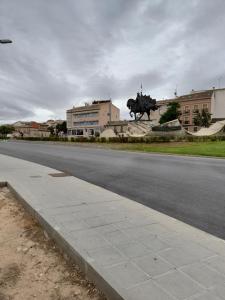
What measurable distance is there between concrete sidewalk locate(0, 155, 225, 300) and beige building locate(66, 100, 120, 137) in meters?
86.8

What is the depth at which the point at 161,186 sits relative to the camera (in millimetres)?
8945

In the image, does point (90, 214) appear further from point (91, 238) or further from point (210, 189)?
point (210, 189)

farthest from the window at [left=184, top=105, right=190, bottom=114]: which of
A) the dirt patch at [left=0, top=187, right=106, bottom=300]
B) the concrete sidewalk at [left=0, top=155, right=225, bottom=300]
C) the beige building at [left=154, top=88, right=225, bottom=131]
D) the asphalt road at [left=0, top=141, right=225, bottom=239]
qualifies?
the dirt patch at [left=0, top=187, right=106, bottom=300]

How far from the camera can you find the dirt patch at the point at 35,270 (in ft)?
10.0

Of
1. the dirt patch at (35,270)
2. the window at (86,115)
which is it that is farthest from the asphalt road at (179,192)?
the window at (86,115)

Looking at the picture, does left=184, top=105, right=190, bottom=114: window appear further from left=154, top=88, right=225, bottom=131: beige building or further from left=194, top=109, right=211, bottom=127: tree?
left=194, top=109, right=211, bottom=127: tree

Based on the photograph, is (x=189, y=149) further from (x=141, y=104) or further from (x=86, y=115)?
(x=86, y=115)

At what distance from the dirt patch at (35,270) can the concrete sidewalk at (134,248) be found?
137 millimetres

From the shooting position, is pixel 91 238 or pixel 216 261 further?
pixel 91 238

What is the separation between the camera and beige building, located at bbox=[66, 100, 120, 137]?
9719 cm

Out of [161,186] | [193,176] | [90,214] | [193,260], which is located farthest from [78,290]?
[193,176]

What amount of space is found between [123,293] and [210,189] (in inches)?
245

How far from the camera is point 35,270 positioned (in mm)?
3574

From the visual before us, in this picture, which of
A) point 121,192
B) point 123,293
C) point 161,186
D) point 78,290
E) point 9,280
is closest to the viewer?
point 123,293
